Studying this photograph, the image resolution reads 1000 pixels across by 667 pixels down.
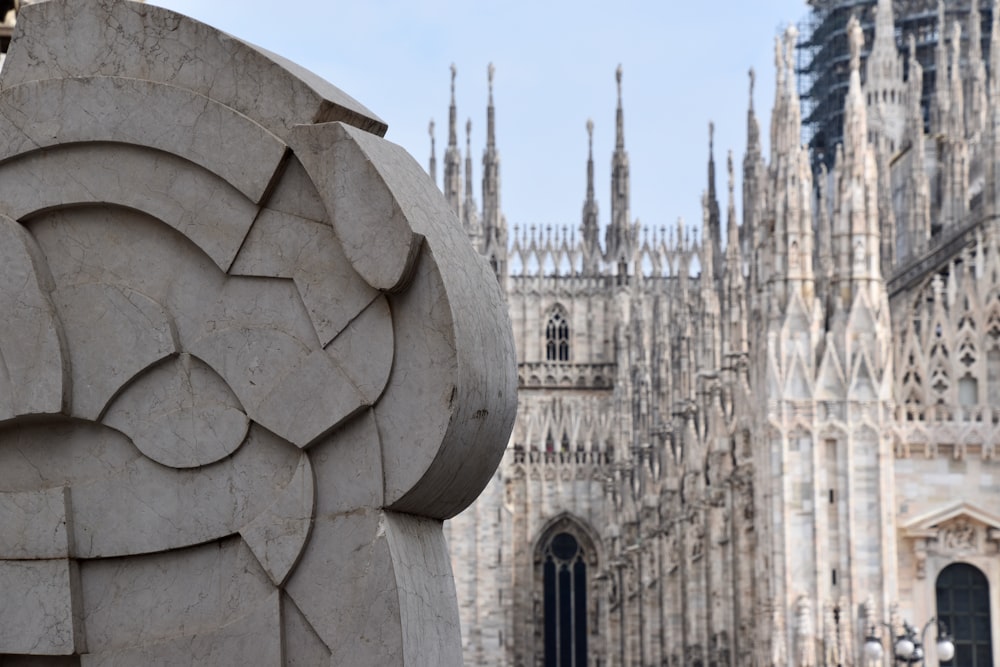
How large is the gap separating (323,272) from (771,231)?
23979 mm

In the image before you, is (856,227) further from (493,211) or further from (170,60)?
(493,211)

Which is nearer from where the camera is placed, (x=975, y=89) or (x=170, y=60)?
(x=170, y=60)

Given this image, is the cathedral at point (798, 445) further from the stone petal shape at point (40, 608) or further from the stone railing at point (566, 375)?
the stone petal shape at point (40, 608)

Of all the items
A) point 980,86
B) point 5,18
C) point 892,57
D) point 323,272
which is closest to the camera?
point 323,272

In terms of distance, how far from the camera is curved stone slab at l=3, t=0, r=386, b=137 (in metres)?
6.15

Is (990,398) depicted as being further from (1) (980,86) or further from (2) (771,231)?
(1) (980,86)

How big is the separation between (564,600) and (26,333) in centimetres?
5487

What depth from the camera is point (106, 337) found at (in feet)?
20.3

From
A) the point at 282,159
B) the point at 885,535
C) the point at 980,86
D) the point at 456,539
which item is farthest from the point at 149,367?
the point at 456,539

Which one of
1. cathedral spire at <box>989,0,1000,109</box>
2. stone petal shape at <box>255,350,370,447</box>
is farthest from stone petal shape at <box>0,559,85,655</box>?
cathedral spire at <box>989,0,1000,109</box>

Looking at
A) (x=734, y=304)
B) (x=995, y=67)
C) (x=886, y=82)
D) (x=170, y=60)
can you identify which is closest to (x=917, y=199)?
(x=995, y=67)

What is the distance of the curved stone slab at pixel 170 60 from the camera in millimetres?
6148

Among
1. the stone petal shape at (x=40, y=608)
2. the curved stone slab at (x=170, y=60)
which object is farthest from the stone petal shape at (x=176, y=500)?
the curved stone slab at (x=170, y=60)

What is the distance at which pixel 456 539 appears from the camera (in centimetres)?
5809
